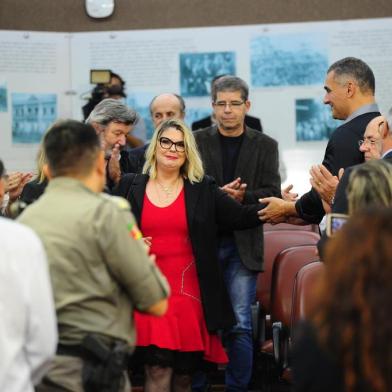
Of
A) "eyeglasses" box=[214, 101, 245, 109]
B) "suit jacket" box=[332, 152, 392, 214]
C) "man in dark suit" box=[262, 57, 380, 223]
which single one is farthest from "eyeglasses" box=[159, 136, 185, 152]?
"suit jacket" box=[332, 152, 392, 214]

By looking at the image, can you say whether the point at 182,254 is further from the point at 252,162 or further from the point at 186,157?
the point at 252,162

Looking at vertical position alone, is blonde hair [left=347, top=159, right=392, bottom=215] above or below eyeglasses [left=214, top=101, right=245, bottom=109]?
below

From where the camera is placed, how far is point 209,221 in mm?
4801

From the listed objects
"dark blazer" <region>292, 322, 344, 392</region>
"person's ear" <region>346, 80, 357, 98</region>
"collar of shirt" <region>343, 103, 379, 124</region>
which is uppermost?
"person's ear" <region>346, 80, 357, 98</region>

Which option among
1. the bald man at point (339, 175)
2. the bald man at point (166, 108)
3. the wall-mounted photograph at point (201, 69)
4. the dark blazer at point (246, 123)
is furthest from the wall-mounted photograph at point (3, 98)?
the bald man at point (339, 175)

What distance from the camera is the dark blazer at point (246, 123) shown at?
7.03m

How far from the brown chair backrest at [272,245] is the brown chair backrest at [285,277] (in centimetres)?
31

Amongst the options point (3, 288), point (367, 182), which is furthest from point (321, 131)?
point (3, 288)

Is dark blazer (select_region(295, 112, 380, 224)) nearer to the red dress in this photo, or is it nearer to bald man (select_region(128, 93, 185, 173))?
the red dress

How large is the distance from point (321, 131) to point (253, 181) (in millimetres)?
1960

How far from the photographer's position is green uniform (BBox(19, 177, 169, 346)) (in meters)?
3.04

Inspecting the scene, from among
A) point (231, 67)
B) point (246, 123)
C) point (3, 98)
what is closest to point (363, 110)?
point (246, 123)

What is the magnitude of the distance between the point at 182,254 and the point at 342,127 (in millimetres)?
1101

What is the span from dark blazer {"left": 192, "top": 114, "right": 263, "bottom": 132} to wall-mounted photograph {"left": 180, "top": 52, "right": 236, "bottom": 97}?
0.31m
